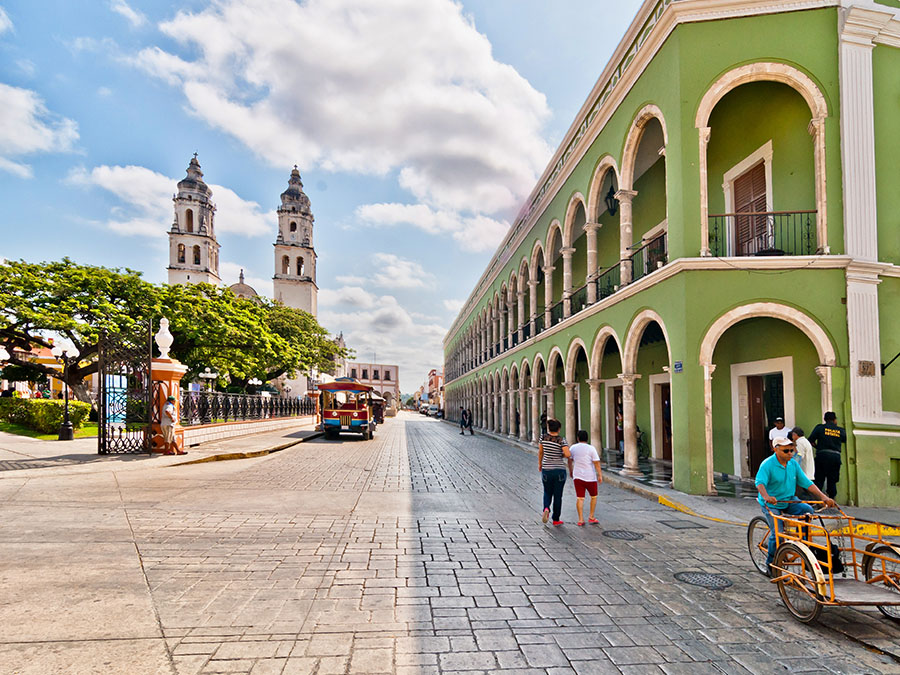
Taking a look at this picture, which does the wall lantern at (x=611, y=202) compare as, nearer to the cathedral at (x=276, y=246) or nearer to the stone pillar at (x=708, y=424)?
the stone pillar at (x=708, y=424)

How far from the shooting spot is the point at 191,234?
219 ft

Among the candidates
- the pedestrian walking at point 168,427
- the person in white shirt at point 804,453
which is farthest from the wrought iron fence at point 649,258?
the pedestrian walking at point 168,427

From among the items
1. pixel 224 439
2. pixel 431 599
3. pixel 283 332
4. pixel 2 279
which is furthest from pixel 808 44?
pixel 283 332

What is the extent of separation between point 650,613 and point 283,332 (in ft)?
145

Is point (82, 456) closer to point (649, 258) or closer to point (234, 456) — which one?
point (234, 456)

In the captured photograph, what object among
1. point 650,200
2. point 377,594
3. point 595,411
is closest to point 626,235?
point 650,200

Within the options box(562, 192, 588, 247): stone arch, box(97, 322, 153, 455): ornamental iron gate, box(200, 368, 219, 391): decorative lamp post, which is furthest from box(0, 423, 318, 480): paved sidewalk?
box(562, 192, 588, 247): stone arch

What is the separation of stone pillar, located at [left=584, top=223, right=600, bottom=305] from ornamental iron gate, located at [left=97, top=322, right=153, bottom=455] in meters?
12.7

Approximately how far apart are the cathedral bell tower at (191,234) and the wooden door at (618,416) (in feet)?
194

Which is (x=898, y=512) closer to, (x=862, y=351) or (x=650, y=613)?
(x=862, y=351)

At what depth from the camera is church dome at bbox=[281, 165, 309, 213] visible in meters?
73.5

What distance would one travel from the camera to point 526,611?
470 cm

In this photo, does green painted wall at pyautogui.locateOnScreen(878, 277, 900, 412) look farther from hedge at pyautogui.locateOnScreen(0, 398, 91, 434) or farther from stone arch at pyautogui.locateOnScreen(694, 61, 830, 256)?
hedge at pyautogui.locateOnScreen(0, 398, 91, 434)

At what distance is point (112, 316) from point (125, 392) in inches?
424
